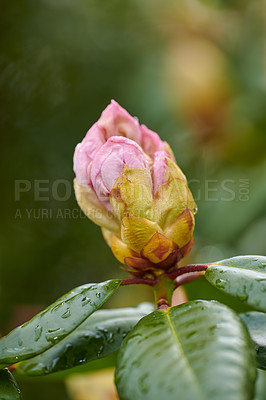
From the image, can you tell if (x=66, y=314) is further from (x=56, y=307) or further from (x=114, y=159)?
(x=114, y=159)

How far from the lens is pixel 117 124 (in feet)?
2.61

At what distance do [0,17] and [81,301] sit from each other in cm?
251

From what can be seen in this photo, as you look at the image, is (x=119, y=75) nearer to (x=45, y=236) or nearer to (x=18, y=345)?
(x=45, y=236)

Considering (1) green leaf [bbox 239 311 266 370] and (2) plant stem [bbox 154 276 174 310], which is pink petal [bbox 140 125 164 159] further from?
(1) green leaf [bbox 239 311 266 370]

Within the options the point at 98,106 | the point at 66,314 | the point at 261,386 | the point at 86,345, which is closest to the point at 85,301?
the point at 66,314

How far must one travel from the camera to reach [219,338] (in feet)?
1.75

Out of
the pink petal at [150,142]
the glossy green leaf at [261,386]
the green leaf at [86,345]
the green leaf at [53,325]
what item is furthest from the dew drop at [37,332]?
the glossy green leaf at [261,386]

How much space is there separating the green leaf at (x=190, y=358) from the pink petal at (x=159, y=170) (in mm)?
192

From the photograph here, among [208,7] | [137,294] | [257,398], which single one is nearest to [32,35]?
[208,7]

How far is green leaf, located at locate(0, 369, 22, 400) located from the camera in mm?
655

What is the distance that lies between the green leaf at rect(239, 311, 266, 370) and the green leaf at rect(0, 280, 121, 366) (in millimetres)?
235

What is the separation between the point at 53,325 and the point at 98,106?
2303 mm

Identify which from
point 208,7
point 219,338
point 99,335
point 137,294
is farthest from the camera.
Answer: point 208,7

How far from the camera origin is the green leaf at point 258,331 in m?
0.72
